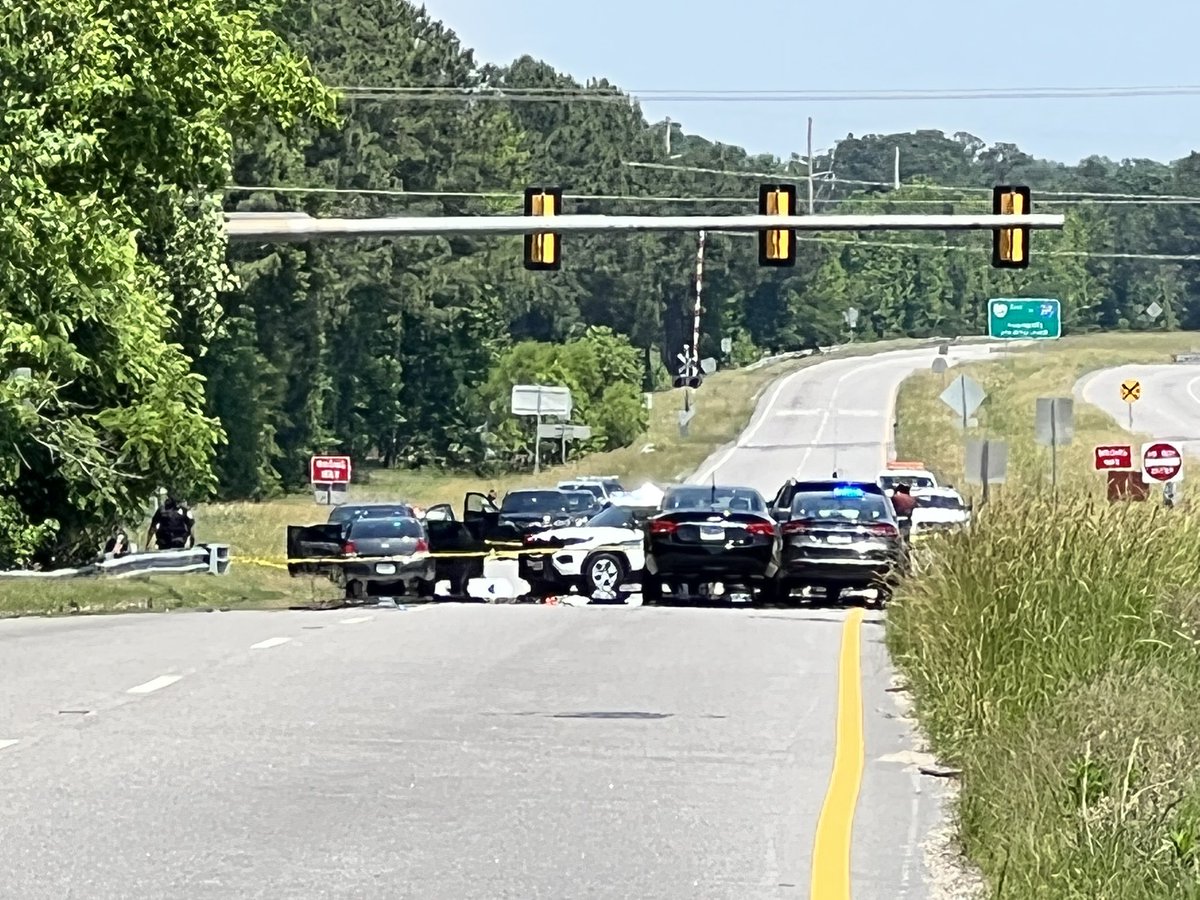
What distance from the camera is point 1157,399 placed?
111 meters

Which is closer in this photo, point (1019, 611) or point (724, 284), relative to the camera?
point (1019, 611)

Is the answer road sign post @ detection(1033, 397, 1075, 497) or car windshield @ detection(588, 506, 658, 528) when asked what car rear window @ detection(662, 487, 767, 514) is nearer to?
car windshield @ detection(588, 506, 658, 528)

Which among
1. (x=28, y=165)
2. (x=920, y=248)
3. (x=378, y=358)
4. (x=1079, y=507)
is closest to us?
(x=1079, y=507)

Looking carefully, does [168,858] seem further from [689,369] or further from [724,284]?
[724,284]

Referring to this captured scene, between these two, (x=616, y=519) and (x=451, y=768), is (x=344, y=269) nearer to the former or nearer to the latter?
(x=616, y=519)

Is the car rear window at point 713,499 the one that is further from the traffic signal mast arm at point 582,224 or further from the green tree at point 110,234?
the green tree at point 110,234

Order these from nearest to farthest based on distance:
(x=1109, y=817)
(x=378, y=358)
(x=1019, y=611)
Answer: (x=1109, y=817), (x=1019, y=611), (x=378, y=358)

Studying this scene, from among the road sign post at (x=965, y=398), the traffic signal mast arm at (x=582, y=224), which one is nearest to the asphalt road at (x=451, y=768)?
the traffic signal mast arm at (x=582, y=224)

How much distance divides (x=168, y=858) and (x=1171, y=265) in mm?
190773

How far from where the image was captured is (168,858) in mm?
9641

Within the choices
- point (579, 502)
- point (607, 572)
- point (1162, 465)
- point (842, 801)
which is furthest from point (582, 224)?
point (842, 801)

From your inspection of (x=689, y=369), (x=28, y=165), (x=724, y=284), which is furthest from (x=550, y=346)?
(x=28, y=165)

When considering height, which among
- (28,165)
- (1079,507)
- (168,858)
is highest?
(28,165)

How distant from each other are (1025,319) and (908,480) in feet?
25.7
